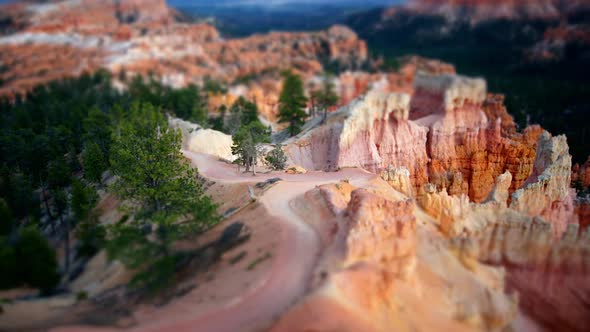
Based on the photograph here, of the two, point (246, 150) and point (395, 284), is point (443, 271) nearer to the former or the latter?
point (395, 284)

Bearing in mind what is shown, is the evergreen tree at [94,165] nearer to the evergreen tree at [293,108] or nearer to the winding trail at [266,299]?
the winding trail at [266,299]

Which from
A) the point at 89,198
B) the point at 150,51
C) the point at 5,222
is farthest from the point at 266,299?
the point at 150,51

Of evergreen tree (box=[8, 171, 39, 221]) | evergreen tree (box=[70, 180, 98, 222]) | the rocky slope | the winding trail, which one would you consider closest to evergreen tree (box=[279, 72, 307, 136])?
evergreen tree (box=[70, 180, 98, 222])

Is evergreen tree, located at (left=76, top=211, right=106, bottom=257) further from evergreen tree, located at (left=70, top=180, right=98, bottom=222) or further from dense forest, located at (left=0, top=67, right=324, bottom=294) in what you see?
evergreen tree, located at (left=70, top=180, right=98, bottom=222)

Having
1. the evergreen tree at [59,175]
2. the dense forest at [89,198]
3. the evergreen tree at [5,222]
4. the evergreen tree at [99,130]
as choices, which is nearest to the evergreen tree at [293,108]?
the dense forest at [89,198]

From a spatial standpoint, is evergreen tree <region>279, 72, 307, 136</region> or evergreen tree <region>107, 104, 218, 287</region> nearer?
evergreen tree <region>107, 104, 218, 287</region>

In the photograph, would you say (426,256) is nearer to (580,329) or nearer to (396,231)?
(396,231)

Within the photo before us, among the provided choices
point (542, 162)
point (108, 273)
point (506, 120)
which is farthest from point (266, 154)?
point (506, 120)

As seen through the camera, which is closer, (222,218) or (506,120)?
(222,218)
